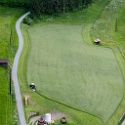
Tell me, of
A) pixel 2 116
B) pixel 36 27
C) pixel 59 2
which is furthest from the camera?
pixel 59 2

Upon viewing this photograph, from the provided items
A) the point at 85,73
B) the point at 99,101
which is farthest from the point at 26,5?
the point at 99,101

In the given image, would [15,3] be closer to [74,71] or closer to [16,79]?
[74,71]

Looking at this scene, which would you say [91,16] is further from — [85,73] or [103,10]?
[85,73]

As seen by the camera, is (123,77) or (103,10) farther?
(103,10)

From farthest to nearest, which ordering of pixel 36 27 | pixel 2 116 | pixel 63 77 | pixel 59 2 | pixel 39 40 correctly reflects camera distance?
pixel 59 2
pixel 36 27
pixel 39 40
pixel 63 77
pixel 2 116

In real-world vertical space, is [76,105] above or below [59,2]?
below

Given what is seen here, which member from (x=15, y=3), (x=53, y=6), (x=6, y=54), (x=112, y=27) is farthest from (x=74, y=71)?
(x=15, y=3)

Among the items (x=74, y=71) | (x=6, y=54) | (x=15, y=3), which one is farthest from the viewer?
(x=15, y=3)
